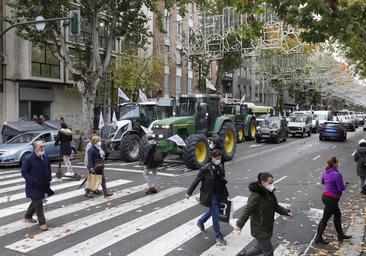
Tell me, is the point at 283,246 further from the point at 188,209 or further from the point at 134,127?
the point at 134,127

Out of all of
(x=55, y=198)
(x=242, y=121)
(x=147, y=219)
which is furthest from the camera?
(x=242, y=121)

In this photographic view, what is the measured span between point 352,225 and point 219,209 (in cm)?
318

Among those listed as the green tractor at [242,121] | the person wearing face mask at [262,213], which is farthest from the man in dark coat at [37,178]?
the green tractor at [242,121]

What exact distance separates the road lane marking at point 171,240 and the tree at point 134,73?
70.2ft

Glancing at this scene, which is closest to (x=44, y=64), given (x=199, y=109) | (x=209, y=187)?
(x=199, y=109)

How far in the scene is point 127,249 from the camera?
7.45 metres

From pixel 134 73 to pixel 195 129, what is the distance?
40.2 feet

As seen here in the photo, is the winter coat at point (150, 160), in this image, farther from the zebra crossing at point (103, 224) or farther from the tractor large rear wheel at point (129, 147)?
the tractor large rear wheel at point (129, 147)

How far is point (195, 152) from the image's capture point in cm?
1667

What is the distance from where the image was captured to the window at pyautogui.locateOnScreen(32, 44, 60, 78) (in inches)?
1135

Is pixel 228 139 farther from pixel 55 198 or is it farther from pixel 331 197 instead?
pixel 331 197

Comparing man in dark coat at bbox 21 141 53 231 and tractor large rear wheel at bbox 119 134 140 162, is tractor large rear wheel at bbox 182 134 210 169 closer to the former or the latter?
tractor large rear wheel at bbox 119 134 140 162

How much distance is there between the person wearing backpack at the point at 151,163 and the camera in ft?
39.4

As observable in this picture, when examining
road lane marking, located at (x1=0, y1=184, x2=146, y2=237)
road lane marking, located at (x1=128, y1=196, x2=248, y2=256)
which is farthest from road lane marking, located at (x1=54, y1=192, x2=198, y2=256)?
road lane marking, located at (x1=0, y1=184, x2=146, y2=237)
